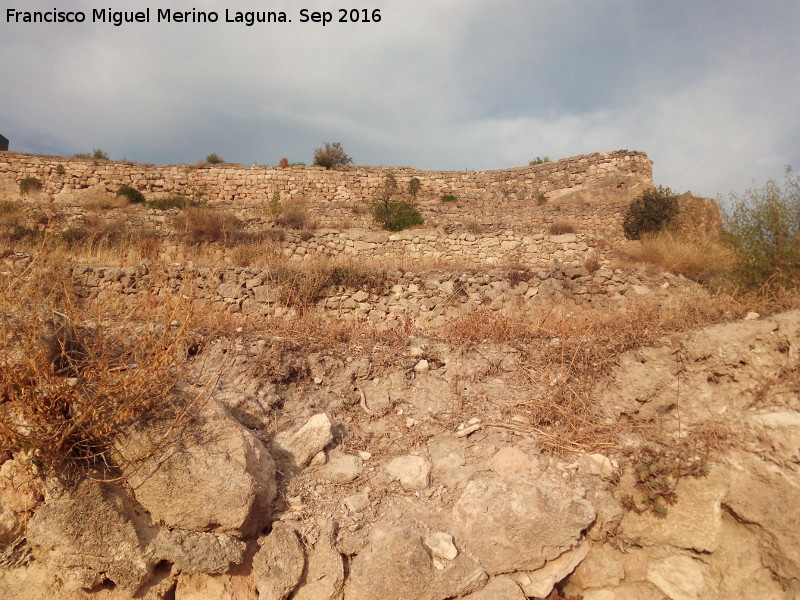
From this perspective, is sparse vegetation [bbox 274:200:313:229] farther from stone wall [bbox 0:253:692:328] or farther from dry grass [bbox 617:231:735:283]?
dry grass [bbox 617:231:735:283]

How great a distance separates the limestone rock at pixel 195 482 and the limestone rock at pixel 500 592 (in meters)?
1.45

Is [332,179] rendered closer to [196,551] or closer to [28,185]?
[28,185]

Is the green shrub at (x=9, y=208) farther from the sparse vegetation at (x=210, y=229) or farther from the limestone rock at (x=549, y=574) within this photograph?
the limestone rock at (x=549, y=574)

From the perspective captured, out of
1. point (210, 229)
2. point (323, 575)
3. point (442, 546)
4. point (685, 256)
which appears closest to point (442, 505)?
point (442, 546)

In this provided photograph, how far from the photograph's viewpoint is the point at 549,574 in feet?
10.0

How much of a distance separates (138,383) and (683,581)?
3.76 m

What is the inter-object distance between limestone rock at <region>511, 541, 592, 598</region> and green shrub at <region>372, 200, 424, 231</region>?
11.9 meters

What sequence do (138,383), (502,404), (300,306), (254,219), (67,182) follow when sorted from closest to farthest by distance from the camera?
(138,383) → (502,404) → (300,306) → (254,219) → (67,182)

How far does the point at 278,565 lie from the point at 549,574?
1749mm

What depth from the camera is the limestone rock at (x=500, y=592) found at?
292cm

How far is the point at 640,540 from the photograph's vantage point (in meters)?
3.13

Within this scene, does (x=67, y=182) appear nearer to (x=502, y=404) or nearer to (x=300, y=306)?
(x=300, y=306)

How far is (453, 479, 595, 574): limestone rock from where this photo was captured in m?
3.05

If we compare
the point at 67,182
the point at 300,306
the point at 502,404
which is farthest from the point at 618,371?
the point at 67,182
